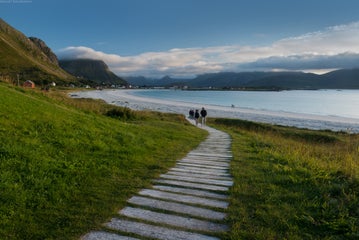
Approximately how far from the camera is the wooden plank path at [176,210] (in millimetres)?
4180

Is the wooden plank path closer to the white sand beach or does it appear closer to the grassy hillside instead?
the grassy hillside

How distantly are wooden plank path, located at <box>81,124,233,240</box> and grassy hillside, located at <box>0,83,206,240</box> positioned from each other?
0.32 meters

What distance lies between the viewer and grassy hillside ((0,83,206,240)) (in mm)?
4398

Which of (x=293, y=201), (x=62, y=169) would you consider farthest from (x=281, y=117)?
(x=62, y=169)

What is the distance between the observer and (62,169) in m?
6.32

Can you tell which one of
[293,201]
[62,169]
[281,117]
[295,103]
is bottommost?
[281,117]

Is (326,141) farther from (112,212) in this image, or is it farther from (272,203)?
(112,212)

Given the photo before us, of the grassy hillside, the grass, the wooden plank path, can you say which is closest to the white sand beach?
the grass

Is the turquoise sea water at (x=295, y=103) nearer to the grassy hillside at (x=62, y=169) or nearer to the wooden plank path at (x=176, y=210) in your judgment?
the grassy hillside at (x=62, y=169)

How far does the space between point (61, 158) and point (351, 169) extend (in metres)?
8.01

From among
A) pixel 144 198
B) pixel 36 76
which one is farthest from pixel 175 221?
pixel 36 76

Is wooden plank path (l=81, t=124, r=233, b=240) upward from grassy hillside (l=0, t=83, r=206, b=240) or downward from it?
downward

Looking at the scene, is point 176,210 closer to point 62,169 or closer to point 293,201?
point 293,201

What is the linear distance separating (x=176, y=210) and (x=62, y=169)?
304 cm
